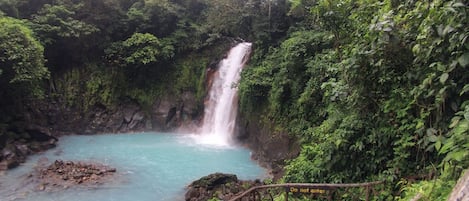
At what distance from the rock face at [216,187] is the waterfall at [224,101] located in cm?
465

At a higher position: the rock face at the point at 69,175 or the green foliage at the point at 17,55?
the green foliage at the point at 17,55

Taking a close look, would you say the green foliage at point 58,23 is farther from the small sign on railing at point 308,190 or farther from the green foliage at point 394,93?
the small sign on railing at point 308,190

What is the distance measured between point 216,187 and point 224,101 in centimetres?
678

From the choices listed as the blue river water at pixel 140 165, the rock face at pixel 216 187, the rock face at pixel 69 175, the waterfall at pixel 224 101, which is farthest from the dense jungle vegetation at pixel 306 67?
the rock face at pixel 69 175

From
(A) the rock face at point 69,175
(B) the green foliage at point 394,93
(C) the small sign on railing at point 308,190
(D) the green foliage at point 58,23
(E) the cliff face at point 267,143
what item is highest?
(D) the green foliage at point 58,23

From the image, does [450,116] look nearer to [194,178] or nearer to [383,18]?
[383,18]

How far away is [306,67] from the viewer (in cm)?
1027

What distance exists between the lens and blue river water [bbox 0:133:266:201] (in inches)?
364

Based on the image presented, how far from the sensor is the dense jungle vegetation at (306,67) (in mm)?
3684

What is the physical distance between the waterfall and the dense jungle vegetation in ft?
3.30

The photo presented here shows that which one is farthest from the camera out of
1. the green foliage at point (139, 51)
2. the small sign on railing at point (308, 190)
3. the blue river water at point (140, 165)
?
the green foliage at point (139, 51)

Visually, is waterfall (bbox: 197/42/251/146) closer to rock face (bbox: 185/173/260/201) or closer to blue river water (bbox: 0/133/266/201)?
blue river water (bbox: 0/133/266/201)

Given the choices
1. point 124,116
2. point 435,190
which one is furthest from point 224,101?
point 435,190

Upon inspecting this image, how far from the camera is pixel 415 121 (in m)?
4.23
